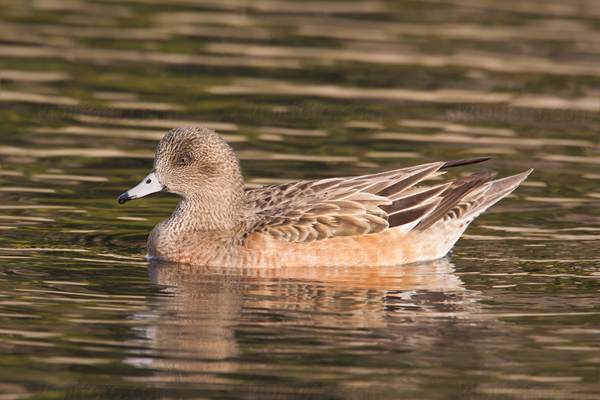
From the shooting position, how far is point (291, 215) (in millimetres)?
10383

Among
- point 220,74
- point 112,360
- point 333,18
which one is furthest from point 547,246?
point 333,18

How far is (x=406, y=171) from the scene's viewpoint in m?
11.0

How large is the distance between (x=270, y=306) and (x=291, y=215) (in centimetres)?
162

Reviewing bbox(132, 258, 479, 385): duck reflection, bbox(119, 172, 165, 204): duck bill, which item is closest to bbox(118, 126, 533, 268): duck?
bbox(119, 172, 165, 204): duck bill

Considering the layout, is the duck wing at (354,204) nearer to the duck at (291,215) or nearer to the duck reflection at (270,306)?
the duck at (291,215)

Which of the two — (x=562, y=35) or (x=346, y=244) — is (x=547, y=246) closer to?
(x=346, y=244)

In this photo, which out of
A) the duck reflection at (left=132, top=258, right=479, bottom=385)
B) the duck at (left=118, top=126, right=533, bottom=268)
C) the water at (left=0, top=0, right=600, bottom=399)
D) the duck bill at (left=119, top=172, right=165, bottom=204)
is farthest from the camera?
the duck at (left=118, top=126, right=533, bottom=268)

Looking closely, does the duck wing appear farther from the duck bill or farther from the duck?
the duck bill

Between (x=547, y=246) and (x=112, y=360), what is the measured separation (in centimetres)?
501

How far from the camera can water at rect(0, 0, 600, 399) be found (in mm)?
7598

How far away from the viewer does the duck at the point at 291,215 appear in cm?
1034

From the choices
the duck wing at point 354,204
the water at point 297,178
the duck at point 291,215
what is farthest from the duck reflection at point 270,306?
the duck wing at point 354,204

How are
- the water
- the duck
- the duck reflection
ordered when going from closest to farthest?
the water
the duck reflection
the duck

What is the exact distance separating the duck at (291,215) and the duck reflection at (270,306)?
0.52 feet
